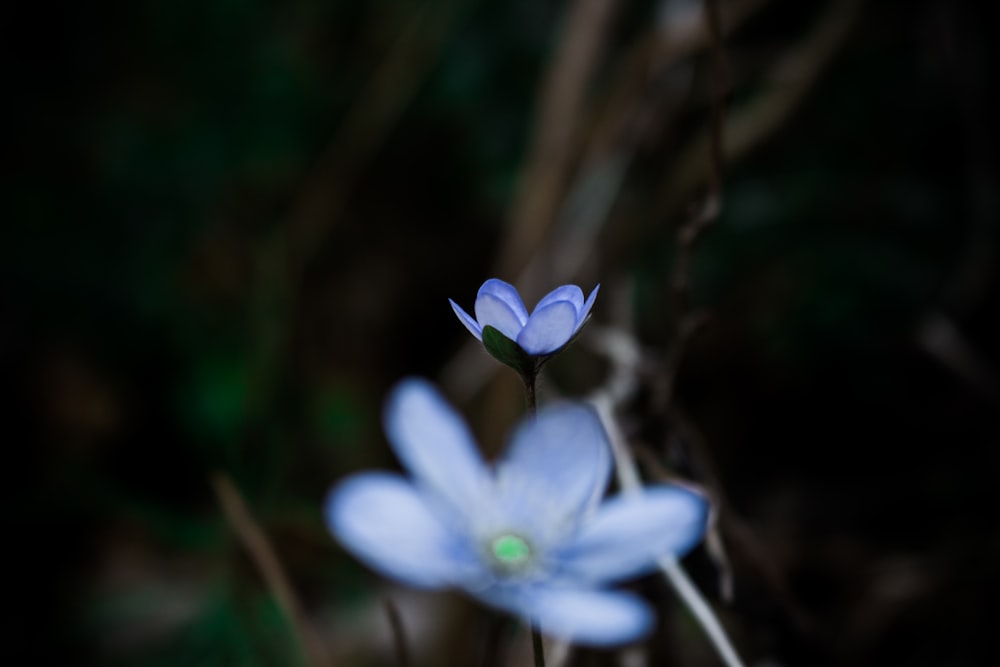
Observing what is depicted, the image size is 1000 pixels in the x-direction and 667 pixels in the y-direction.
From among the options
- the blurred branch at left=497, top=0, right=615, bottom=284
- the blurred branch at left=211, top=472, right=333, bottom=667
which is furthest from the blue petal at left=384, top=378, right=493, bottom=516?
the blurred branch at left=497, top=0, right=615, bottom=284

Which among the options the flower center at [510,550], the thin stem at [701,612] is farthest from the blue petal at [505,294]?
the thin stem at [701,612]

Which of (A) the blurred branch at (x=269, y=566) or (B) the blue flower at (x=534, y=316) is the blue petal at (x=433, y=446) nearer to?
(B) the blue flower at (x=534, y=316)

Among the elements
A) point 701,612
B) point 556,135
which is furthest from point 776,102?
point 701,612

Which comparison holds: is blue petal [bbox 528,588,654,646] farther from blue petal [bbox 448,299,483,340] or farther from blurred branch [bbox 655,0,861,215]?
blurred branch [bbox 655,0,861,215]

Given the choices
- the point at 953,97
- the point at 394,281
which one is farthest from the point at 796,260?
the point at 394,281

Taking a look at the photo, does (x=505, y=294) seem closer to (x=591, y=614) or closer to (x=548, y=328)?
(x=548, y=328)
